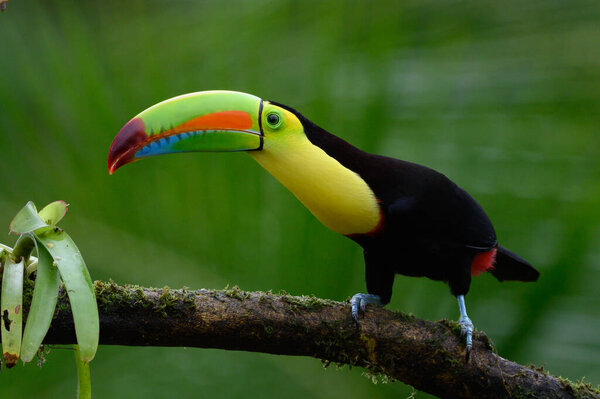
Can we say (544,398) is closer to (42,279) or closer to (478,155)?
(478,155)

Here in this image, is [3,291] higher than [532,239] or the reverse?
higher

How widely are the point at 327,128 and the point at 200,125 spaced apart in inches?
25.4

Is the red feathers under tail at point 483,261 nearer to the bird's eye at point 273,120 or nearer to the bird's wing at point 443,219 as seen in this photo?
the bird's wing at point 443,219

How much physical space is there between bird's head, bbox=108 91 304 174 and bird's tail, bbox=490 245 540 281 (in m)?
0.87

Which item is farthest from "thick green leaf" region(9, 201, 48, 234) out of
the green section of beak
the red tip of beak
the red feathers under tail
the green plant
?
the red feathers under tail

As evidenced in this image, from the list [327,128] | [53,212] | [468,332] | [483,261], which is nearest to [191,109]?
[53,212]

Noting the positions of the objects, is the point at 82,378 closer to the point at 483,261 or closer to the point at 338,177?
the point at 338,177

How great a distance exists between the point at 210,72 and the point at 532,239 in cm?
134

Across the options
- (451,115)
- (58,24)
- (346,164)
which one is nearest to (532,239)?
(451,115)

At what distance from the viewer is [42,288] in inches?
50.0

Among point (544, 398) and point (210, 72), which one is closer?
point (544, 398)

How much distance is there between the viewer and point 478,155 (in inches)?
90.7

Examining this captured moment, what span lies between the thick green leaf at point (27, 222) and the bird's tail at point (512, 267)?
4.95 feet

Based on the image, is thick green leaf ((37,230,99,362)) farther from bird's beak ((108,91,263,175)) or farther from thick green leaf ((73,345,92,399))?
bird's beak ((108,91,263,175))
